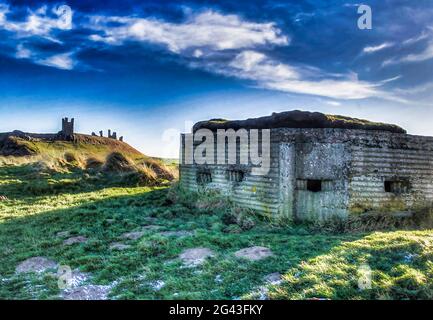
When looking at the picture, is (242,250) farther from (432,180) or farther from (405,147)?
(432,180)

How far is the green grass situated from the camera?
16.7 feet

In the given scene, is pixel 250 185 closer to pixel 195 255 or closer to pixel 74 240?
pixel 195 255

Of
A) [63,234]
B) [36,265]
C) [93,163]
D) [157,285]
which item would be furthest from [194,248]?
[93,163]

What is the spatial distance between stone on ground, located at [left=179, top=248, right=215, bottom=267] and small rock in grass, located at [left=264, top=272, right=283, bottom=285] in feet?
4.09

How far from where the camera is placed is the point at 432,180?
1033 cm

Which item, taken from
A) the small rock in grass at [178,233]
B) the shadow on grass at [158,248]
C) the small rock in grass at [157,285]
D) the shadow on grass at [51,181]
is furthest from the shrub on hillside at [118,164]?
the small rock in grass at [157,285]

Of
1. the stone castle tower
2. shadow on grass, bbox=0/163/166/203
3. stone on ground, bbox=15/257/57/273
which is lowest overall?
stone on ground, bbox=15/257/57/273

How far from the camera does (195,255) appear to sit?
6699 millimetres

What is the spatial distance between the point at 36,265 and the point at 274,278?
4.15m

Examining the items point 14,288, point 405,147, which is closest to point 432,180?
point 405,147

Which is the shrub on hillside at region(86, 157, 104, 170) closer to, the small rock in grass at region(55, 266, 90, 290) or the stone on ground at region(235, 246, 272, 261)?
the small rock in grass at region(55, 266, 90, 290)

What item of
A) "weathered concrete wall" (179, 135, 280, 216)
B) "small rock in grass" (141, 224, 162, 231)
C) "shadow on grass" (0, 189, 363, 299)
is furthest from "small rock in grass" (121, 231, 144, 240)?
"weathered concrete wall" (179, 135, 280, 216)

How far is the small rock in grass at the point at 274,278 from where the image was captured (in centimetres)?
522
